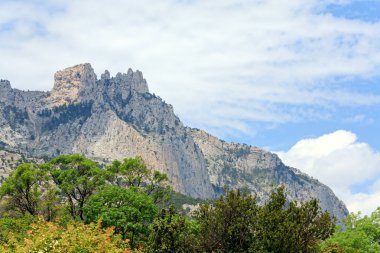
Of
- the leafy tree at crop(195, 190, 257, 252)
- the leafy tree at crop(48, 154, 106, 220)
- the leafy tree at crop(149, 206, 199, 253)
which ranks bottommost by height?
the leafy tree at crop(149, 206, 199, 253)

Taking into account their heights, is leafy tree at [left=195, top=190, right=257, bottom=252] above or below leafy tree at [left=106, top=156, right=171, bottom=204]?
below

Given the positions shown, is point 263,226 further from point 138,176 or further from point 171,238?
point 138,176

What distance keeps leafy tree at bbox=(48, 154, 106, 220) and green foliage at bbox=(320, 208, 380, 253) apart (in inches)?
1153

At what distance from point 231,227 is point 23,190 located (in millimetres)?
35760

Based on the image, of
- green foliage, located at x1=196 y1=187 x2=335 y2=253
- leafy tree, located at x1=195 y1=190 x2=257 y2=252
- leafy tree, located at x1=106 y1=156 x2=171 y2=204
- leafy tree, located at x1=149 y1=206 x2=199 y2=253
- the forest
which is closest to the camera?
the forest

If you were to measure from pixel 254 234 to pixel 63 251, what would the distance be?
52.2 feet

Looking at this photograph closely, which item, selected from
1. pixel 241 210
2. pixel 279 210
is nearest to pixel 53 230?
pixel 241 210

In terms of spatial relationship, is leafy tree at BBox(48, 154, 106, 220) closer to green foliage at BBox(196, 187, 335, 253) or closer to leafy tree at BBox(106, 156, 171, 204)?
leafy tree at BBox(106, 156, 171, 204)

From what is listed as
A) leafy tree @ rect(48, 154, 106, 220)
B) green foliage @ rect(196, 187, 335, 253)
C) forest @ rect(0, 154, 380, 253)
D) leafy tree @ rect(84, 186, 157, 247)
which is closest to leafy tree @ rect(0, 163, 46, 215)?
forest @ rect(0, 154, 380, 253)

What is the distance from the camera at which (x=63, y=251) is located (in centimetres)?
2698

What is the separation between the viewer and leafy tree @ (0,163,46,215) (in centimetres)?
6200

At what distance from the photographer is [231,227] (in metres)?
37.1

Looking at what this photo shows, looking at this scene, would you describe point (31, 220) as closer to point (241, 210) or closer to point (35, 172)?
point (35, 172)

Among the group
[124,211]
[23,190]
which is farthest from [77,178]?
[124,211]
